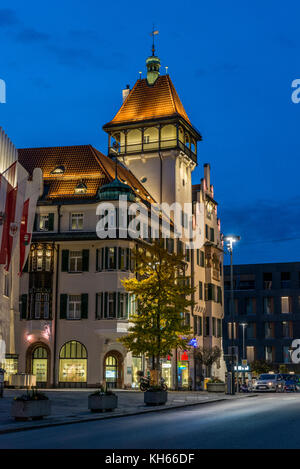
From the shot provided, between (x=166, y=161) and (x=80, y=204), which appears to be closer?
(x=80, y=204)

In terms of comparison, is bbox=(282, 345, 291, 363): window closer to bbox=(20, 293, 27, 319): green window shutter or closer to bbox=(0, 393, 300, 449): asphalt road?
bbox=(20, 293, 27, 319): green window shutter

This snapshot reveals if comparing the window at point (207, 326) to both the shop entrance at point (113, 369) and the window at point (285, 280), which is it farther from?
the window at point (285, 280)

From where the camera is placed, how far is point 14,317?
50.4 metres

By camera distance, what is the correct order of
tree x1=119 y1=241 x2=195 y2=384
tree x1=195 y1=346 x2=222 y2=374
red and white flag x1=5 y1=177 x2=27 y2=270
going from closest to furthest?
1. tree x1=119 y1=241 x2=195 y2=384
2. red and white flag x1=5 y1=177 x2=27 y2=270
3. tree x1=195 y1=346 x2=222 y2=374

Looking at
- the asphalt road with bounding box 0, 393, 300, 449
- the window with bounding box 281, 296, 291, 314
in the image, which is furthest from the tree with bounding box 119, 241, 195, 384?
the window with bounding box 281, 296, 291, 314

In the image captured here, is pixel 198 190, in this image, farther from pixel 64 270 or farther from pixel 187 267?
pixel 64 270

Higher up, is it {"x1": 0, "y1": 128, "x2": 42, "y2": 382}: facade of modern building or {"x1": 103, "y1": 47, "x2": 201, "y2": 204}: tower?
{"x1": 103, "y1": 47, "x2": 201, "y2": 204}: tower

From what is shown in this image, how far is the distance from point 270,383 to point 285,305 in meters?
62.1

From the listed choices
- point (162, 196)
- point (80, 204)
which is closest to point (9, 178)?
point (80, 204)

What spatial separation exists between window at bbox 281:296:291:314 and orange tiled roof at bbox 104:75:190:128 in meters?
53.7

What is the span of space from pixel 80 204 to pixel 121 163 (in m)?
13.0

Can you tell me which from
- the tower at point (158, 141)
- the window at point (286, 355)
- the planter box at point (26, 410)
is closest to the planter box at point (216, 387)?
the tower at point (158, 141)

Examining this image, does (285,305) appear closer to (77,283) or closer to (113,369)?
(113,369)

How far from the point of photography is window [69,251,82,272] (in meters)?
53.4
